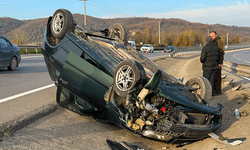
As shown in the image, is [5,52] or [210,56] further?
[5,52]

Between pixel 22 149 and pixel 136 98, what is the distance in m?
1.67

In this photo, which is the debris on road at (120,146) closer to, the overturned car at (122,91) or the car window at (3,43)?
the overturned car at (122,91)

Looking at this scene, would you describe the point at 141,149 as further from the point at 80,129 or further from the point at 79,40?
the point at 79,40

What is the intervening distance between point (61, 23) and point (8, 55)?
18.9 feet

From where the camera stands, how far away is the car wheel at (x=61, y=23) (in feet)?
15.5

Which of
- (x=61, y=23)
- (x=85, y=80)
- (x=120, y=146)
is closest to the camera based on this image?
(x=120, y=146)

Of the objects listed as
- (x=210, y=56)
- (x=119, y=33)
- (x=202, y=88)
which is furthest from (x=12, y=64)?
(x=202, y=88)

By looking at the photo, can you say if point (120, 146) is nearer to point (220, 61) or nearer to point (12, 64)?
point (220, 61)

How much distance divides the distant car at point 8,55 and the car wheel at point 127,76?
7.22m

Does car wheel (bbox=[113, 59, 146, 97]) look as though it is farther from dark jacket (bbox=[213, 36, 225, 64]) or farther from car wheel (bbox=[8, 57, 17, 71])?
car wheel (bbox=[8, 57, 17, 71])

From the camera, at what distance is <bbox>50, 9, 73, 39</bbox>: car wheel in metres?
4.73

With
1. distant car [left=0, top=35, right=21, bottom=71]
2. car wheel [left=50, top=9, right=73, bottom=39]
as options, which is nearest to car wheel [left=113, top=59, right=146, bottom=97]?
car wheel [left=50, top=9, right=73, bottom=39]

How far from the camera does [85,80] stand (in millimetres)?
3980

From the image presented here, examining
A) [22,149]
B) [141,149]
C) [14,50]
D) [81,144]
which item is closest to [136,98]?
[141,149]
